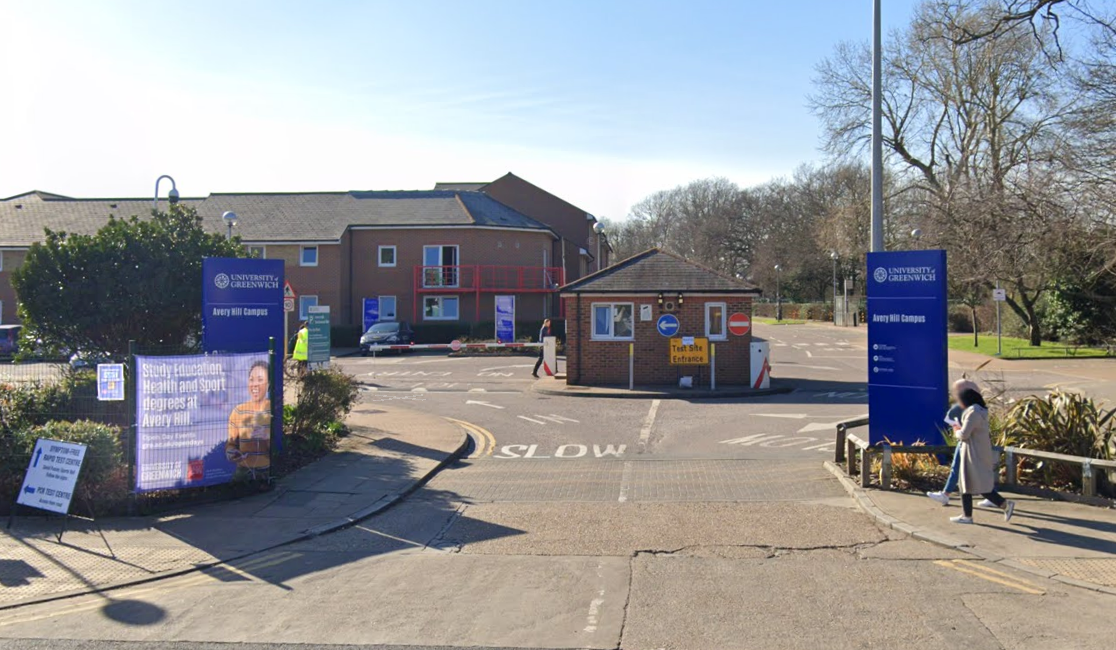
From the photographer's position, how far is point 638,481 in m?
11.6

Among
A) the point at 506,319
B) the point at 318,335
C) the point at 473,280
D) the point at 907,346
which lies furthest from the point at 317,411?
the point at 473,280

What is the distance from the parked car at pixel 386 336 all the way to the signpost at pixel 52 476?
2891cm

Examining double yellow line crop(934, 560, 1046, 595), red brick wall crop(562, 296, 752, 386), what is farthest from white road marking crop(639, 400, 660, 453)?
double yellow line crop(934, 560, 1046, 595)

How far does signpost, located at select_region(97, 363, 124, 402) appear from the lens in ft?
30.8

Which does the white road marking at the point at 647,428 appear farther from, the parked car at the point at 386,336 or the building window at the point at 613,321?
the parked car at the point at 386,336

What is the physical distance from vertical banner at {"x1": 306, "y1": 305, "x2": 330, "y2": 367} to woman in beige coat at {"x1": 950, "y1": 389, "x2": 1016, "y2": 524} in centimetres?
1221

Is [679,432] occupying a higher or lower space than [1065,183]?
lower

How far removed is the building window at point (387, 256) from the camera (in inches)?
1784

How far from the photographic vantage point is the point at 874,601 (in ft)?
21.0

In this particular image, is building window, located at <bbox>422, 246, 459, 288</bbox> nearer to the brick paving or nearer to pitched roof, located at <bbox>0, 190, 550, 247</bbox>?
pitched roof, located at <bbox>0, 190, 550, 247</bbox>

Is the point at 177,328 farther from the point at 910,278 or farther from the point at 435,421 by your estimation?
the point at 910,278

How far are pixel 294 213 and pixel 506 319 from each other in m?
14.2

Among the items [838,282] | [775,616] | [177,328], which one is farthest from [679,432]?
[838,282]

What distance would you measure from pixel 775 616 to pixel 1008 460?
17.4ft
